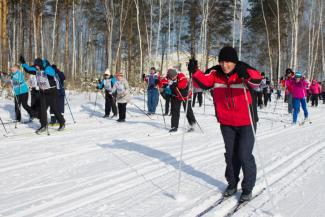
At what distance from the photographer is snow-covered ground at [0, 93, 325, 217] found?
417 centimetres

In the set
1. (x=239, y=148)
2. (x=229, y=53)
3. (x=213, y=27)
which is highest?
(x=213, y=27)

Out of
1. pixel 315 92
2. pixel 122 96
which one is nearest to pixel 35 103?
pixel 122 96

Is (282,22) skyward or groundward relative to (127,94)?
skyward

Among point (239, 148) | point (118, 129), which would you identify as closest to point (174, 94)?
point (118, 129)

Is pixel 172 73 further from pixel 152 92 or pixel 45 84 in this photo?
pixel 152 92

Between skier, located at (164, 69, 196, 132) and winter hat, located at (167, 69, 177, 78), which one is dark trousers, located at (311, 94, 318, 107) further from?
winter hat, located at (167, 69, 177, 78)

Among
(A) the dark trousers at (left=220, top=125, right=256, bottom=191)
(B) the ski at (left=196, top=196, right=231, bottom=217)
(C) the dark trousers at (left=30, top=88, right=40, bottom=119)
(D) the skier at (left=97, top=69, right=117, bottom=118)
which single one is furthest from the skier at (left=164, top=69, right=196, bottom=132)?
(B) the ski at (left=196, top=196, right=231, bottom=217)

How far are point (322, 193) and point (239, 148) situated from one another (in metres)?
1.26

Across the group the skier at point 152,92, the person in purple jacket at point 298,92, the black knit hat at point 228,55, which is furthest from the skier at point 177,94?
the black knit hat at point 228,55

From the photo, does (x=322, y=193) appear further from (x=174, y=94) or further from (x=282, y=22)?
(x=282, y=22)

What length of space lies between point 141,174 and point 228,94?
194cm

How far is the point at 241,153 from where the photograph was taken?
4.39 metres

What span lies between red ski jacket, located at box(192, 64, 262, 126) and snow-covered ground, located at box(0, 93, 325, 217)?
1.25 feet

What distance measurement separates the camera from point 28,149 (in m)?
7.45
